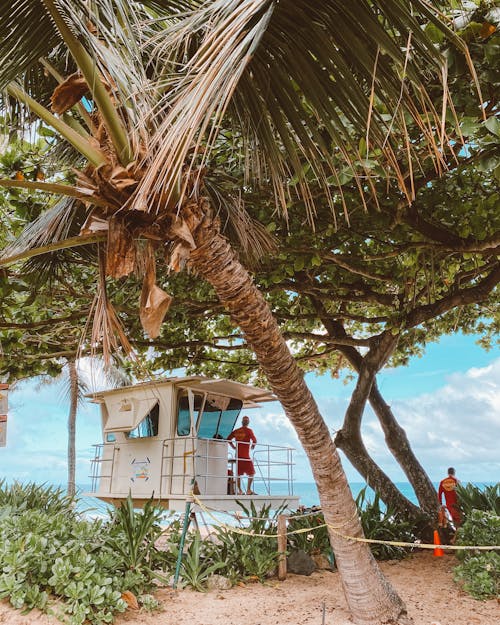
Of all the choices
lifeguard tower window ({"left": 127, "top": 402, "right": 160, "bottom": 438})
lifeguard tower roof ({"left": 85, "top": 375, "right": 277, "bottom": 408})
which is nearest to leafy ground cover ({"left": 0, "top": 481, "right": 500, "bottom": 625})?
lifeguard tower window ({"left": 127, "top": 402, "right": 160, "bottom": 438})

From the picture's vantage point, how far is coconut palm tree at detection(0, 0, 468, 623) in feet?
8.86

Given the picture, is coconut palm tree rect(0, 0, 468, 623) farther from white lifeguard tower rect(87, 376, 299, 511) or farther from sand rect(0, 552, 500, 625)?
white lifeguard tower rect(87, 376, 299, 511)

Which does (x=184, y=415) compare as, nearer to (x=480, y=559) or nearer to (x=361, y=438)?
(x=361, y=438)

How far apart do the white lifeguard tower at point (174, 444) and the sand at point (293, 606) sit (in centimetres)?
215

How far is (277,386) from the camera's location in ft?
18.2

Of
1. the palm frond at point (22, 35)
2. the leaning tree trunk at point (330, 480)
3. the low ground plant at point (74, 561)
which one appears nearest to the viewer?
the palm frond at point (22, 35)

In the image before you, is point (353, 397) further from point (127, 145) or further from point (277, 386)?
point (127, 145)

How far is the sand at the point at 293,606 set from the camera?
6.01m

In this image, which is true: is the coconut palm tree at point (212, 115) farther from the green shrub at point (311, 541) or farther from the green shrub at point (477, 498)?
the green shrub at point (477, 498)

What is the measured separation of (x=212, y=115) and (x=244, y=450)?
8.20 metres

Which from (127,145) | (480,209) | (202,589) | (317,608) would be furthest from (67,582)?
(480,209)

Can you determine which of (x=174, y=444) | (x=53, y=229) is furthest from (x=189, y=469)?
(x=53, y=229)

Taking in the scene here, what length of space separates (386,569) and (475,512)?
185cm

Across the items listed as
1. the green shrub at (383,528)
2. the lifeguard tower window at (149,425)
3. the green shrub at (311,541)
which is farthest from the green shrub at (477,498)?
the lifeguard tower window at (149,425)
